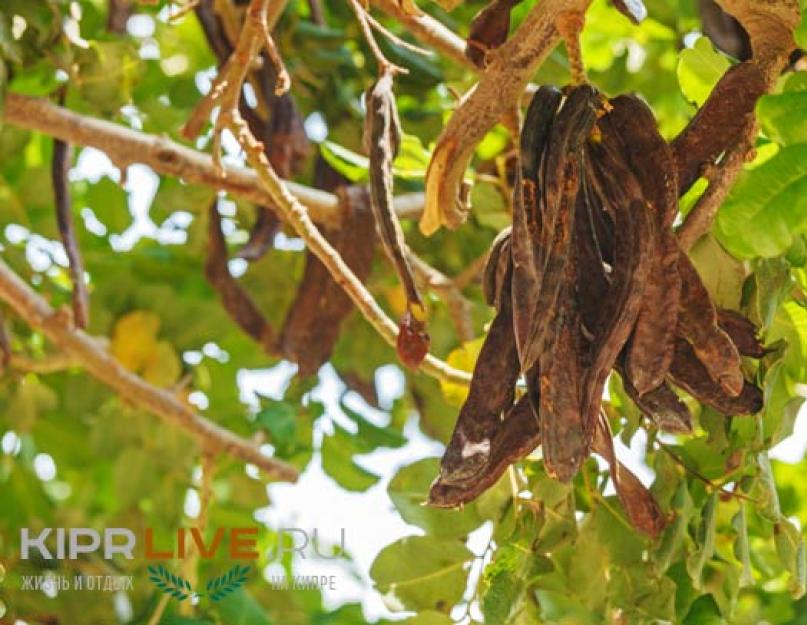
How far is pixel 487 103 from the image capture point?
1165mm

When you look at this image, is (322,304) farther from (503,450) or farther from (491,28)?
(503,450)

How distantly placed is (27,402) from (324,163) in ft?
1.79

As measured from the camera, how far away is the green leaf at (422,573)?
1385mm

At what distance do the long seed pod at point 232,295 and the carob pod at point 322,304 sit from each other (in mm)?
72

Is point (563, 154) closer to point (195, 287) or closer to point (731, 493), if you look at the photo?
point (731, 493)

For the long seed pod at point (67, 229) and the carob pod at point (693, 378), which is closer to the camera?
the carob pod at point (693, 378)

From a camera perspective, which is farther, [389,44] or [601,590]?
[389,44]

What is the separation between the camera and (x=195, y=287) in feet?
7.20

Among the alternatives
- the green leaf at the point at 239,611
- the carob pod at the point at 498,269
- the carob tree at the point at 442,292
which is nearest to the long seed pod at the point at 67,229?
the carob tree at the point at 442,292

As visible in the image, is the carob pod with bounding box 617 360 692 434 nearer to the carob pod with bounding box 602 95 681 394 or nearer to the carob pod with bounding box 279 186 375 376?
the carob pod with bounding box 602 95 681 394

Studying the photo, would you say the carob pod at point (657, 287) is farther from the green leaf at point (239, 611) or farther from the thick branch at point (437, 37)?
the green leaf at point (239, 611)

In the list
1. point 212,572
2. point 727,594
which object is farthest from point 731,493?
point 212,572

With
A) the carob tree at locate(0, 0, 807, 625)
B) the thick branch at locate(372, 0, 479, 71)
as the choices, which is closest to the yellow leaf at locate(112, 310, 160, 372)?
the carob tree at locate(0, 0, 807, 625)

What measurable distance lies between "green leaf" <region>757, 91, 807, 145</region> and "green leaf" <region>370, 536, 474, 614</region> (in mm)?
570
